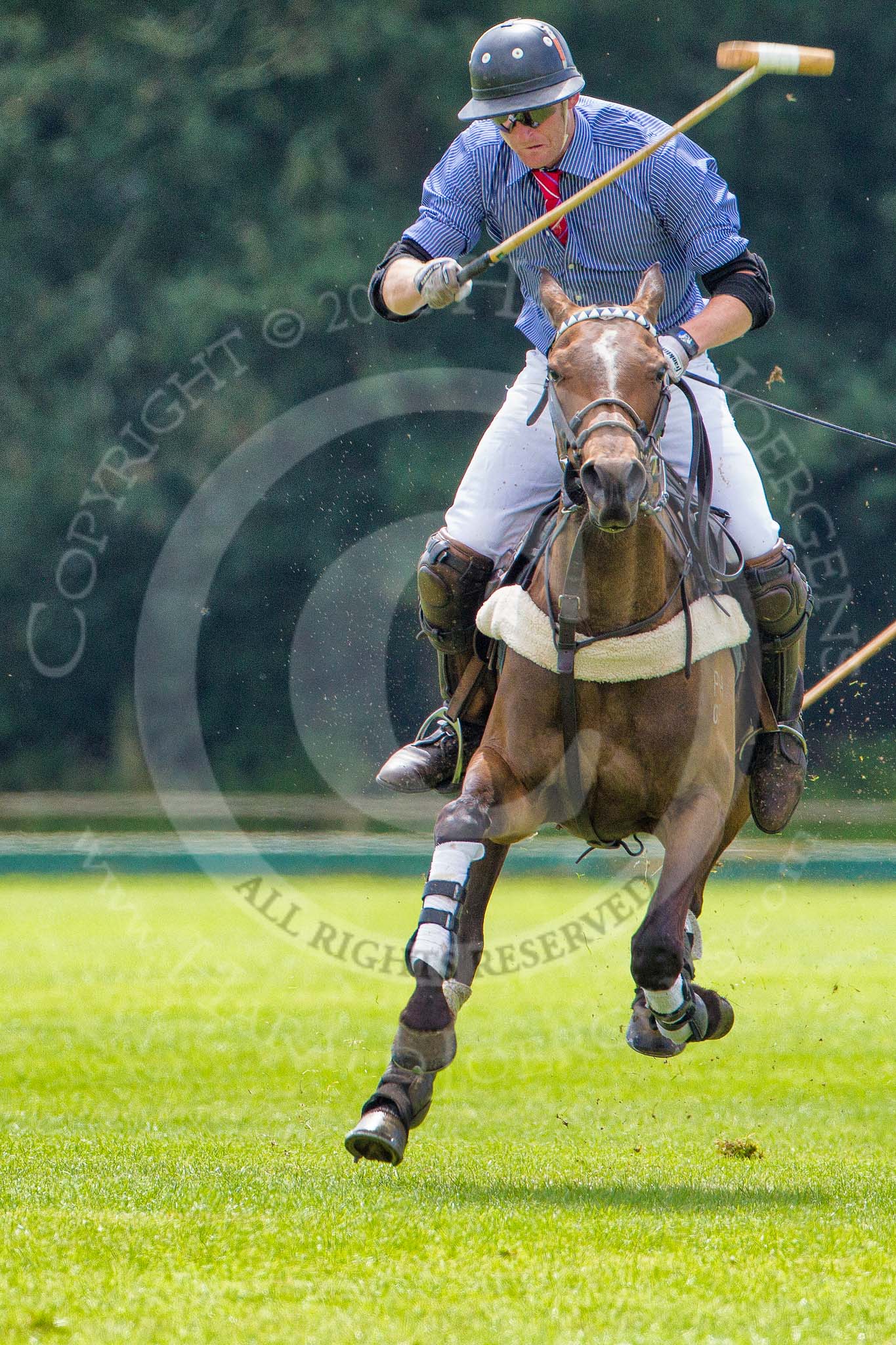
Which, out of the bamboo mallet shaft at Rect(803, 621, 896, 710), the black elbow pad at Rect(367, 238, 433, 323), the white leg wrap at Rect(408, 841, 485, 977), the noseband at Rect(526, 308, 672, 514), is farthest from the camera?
the bamboo mallet shaft at Rect(803, 621, 896, 710)

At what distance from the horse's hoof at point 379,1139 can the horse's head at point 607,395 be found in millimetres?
1776

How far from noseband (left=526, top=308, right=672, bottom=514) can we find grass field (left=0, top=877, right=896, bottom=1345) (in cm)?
183

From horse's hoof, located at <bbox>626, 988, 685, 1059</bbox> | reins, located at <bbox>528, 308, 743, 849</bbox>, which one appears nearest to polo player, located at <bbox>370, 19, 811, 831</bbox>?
reins, located at <bbox>528, 308, 743, 849</bbox>

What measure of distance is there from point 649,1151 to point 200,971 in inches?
191

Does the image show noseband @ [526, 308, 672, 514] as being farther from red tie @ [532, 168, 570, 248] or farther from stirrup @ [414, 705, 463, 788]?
stirrup @ [414, 705, 463, 788]

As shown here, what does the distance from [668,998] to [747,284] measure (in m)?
2.09

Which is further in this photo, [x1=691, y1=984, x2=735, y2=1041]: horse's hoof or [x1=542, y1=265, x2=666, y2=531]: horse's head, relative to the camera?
[x1=691, y1=984, x2=735, y2=1041]: horse's hoof

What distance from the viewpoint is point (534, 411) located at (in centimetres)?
509

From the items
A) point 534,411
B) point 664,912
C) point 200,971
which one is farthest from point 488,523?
point 200,971

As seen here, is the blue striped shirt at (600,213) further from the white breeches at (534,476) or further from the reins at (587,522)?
the reins at (587,522)

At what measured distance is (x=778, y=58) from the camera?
17.1 feet

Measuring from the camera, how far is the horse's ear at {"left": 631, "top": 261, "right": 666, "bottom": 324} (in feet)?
16.8

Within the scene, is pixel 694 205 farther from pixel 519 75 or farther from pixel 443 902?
pixel 443 902

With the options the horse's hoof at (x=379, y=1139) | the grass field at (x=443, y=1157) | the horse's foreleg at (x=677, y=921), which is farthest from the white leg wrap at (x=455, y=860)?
the grass field at (x=443, y=1157)
